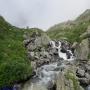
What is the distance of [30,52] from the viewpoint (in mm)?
129250

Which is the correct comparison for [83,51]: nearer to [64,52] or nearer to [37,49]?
[64,52]

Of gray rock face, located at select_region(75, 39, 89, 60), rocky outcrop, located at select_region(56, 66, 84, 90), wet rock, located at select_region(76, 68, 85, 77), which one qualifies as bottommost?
rocky outcrop, located at select_region(56, 66, 84, 90)

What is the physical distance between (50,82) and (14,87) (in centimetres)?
1131

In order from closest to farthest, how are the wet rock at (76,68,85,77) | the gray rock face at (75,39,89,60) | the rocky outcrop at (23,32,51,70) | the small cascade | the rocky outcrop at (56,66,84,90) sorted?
the rocky outcrop at (56,66,84,90)
the wet rock at (76,68,85,77)
the rocky outcrop at (23,32,51,70)
the gray rock face at (75,39,89,60)
the small cascade

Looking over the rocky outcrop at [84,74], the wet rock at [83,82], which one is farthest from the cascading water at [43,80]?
the wet rock at [83,82]

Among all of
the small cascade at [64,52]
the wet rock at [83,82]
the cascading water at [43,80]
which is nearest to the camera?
the cascading water at [43,80]

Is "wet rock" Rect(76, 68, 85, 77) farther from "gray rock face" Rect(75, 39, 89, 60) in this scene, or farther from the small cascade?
the small cascade

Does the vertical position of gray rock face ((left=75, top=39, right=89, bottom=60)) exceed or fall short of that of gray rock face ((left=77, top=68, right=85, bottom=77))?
it exceeds it

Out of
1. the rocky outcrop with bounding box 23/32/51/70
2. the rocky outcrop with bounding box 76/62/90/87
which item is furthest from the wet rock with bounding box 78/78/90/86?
the rocky outcrop with bounding box 23/32/51/70

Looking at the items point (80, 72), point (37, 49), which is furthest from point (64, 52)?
point (80, 72)

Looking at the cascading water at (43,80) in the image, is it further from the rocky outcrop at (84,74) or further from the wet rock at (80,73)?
the rocky outcrop at (84,74)

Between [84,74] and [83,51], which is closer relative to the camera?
[84,74]

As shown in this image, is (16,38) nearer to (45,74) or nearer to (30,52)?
(30,52)

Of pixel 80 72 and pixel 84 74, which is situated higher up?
pixel 80 72
